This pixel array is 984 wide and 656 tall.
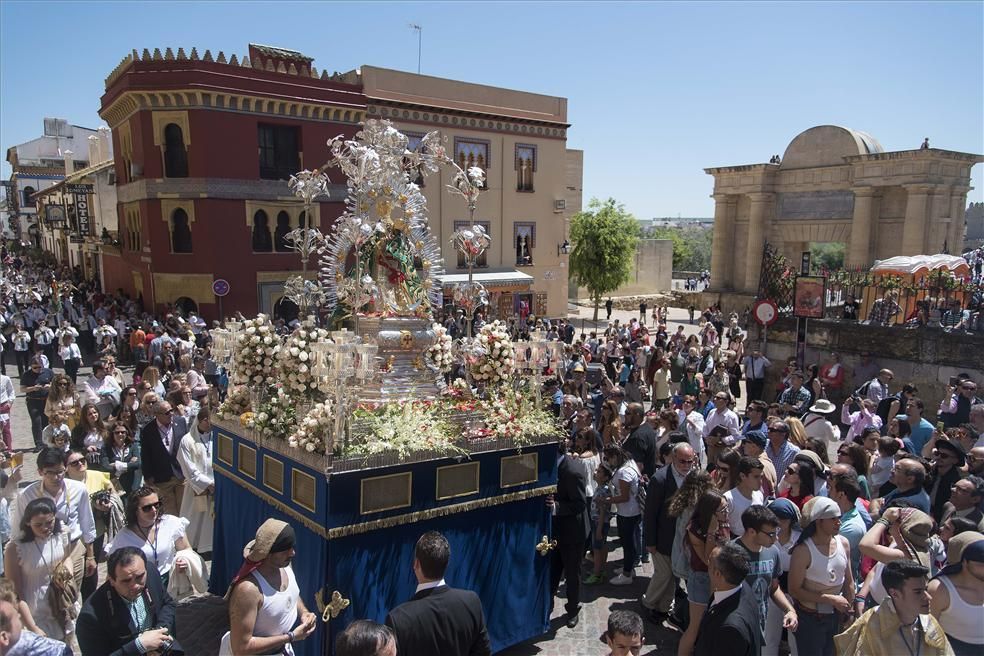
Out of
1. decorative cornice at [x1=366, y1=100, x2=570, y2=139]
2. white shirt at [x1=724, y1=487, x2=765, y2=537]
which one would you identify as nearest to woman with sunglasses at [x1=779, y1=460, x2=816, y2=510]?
white shirt at [x1=724, y1=487, x2=765, y2=537]

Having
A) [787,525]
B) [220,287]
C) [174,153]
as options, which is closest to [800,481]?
[787,525]

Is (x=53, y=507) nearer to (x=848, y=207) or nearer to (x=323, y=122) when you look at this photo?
(x=323, y=122)

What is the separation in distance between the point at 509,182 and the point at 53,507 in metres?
27.4

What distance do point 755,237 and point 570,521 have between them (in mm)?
27560

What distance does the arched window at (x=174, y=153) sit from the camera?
22.8 meters

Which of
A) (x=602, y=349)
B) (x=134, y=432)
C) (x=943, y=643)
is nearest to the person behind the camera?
(x=943, y=643)

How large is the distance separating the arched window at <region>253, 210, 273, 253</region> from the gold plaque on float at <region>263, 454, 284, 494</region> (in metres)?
19.6

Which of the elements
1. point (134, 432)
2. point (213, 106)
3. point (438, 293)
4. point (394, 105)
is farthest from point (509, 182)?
point (134, 432)

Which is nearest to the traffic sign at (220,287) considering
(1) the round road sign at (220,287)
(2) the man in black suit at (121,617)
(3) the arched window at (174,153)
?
(1) the round road sign at (220,287)

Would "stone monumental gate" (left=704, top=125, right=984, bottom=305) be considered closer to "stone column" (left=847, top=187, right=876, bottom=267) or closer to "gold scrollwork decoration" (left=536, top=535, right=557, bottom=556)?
"stone column" (left=847, top=187, right=876, bottom=267)

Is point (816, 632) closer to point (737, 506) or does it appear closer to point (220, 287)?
point (737, 506)

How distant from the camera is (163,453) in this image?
24.6 feet

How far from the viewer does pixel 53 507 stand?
4695 mm

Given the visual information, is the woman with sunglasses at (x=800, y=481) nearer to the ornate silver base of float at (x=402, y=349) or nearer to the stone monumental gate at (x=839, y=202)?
the ornate silver base of float at (x=402, y=349)
